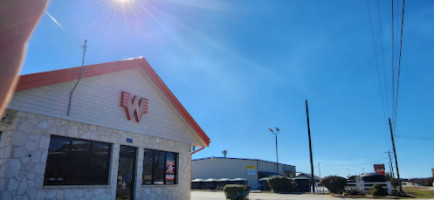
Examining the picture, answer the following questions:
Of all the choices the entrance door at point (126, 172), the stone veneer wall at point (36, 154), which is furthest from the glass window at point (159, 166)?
the stone veneer wall at point (36, 154)

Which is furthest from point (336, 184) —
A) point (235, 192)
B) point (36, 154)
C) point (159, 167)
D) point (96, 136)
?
point (36, 154)

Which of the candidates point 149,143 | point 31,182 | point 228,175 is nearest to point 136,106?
point 149,143

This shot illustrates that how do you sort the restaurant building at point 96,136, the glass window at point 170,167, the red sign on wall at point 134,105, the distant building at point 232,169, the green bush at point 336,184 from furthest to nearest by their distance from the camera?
1. the distant building at point 232,169
2. the green bush at point 336,184
3. the glass window at point 170,167
4. the red sign on wall at point 134,105
5. the restaurant building at point 96,136

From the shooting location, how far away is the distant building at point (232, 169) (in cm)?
4750

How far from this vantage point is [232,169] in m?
48.1

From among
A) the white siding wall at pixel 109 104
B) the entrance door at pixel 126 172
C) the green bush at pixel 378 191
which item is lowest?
the green bush at pixel 378 191

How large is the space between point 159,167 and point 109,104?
4.24 m

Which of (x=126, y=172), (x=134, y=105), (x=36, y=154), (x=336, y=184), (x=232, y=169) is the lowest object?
(x=336, y=184)

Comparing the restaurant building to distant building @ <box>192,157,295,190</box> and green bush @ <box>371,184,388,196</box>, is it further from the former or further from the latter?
distant building @ <box>192,157,295,190</box>

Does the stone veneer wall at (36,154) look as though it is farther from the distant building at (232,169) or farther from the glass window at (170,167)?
the distant building at (232,169)

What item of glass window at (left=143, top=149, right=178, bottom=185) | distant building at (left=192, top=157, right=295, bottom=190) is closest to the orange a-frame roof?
glass window at (left=143, top=149, right=178, bottom=185)

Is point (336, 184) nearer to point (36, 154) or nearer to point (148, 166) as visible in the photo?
point (148, 166)

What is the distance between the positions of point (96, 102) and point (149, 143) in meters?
3.42

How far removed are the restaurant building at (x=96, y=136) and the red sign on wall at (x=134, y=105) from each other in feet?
0.14
